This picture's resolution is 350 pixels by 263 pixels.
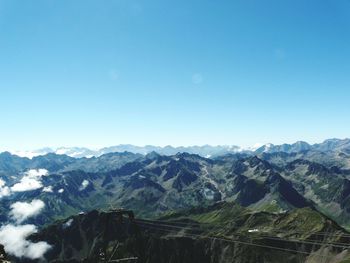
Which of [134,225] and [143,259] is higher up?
[134,225]

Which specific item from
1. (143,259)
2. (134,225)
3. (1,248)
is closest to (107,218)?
(134,225)

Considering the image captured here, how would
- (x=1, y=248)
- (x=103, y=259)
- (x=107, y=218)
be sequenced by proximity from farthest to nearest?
1. (x=1, y=248)
2. (x=107, y=218)
3. (x=103, y=259)

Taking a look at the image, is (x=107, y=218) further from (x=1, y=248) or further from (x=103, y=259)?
(x=1, y=248)

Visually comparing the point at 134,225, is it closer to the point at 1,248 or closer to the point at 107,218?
the point at 107,218

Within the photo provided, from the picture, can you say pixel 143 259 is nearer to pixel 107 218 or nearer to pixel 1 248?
pixel 107 218

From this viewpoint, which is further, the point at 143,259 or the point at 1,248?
the point at 1,248

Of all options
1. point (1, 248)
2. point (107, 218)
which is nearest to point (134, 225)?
point (107, 218)

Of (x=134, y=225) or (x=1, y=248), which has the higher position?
(x=134, y=225)

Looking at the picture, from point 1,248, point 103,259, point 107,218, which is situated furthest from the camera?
point 1,248
